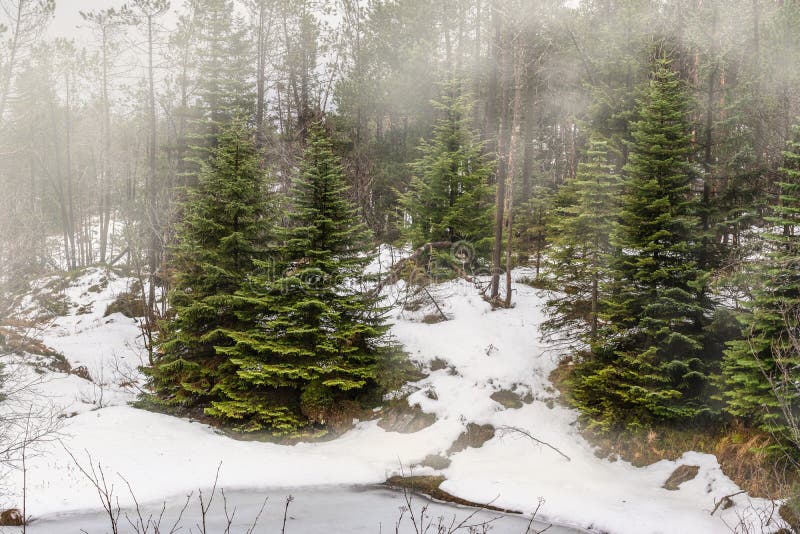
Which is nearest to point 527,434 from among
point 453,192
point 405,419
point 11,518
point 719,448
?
point 405,419

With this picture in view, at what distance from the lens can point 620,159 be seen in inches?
692

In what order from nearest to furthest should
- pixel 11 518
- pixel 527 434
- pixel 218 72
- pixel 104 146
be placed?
pixel 11 518, pixel 527 434, pixel 218 72, pixel 104 146

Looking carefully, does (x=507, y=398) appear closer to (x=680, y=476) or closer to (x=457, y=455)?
(x=457, y=455)

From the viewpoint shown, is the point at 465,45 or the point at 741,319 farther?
the point at 465,45

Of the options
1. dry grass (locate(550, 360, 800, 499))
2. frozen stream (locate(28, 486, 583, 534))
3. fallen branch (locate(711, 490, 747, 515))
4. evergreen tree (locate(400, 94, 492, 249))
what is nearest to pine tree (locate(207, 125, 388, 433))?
frozen stream (locate(28, 486, 583, 534))

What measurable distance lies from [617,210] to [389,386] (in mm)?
8558

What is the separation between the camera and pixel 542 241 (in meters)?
22.8

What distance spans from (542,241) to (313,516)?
51.9 ft

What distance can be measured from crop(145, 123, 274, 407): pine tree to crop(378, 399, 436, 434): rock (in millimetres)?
5355

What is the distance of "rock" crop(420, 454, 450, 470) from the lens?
1344 cm

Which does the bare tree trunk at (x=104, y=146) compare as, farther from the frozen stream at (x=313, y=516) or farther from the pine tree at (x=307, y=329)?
the frozen stream at (x=313, y=516)

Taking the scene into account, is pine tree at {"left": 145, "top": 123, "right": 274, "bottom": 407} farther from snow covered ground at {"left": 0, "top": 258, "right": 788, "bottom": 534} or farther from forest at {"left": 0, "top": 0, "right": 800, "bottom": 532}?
snow covered ground at {"left": 0, "top": 258, "right": 788, "bottom": 534}

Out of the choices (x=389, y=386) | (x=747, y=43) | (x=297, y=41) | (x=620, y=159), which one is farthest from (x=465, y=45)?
(x=389, y=386)

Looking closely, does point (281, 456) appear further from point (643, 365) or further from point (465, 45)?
point (465, 45)
